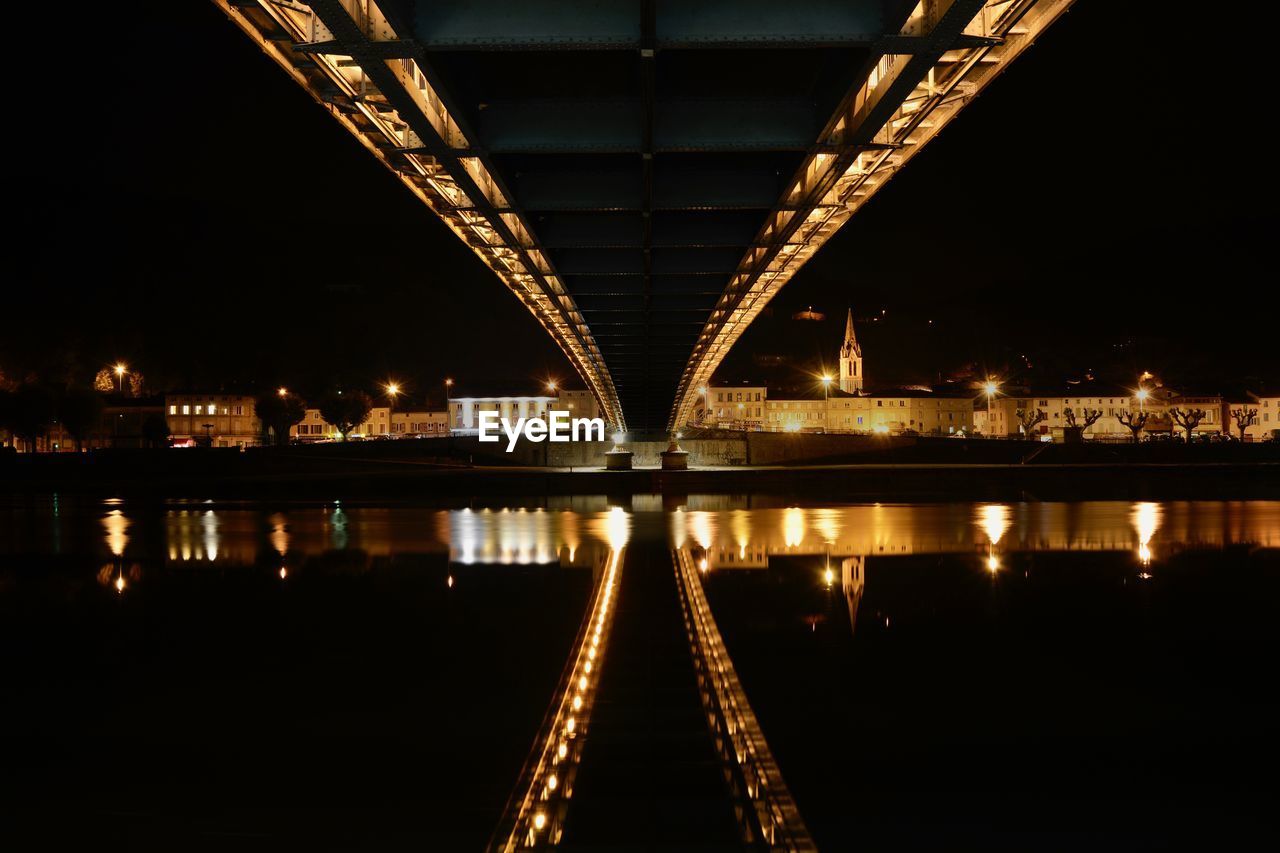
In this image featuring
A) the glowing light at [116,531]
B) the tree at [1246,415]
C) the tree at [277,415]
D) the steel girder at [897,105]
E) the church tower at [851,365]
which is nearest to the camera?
Answer: the steel girder at [897,105]

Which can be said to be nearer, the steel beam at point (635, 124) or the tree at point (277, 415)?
the steel beam at point (635, 124)

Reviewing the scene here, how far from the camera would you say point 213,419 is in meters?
111

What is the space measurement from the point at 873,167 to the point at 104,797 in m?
12.9

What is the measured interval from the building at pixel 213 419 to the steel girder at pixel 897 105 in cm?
9812

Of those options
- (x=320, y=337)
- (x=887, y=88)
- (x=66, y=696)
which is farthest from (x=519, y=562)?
(x=320, y=337)

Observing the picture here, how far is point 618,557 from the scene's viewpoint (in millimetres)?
18375

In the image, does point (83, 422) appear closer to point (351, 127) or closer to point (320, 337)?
point (351, 127)

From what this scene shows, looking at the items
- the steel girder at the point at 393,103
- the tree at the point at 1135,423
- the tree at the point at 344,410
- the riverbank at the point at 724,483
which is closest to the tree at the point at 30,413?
the riverbank at the point at 724,483

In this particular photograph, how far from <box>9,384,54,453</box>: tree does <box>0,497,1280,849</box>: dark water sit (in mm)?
62668

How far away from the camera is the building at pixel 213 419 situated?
357ft

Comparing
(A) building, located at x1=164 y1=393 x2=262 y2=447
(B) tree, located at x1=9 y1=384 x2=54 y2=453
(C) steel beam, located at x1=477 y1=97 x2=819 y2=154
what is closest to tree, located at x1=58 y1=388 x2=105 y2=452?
(B) tree, located at x1=9 y1=384 x2=54 y2=453

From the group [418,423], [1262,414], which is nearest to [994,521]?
[418,423]

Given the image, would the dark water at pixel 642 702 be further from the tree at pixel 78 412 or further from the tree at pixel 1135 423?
the tree at pixel 78 412

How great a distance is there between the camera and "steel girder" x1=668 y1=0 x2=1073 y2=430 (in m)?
9.68
